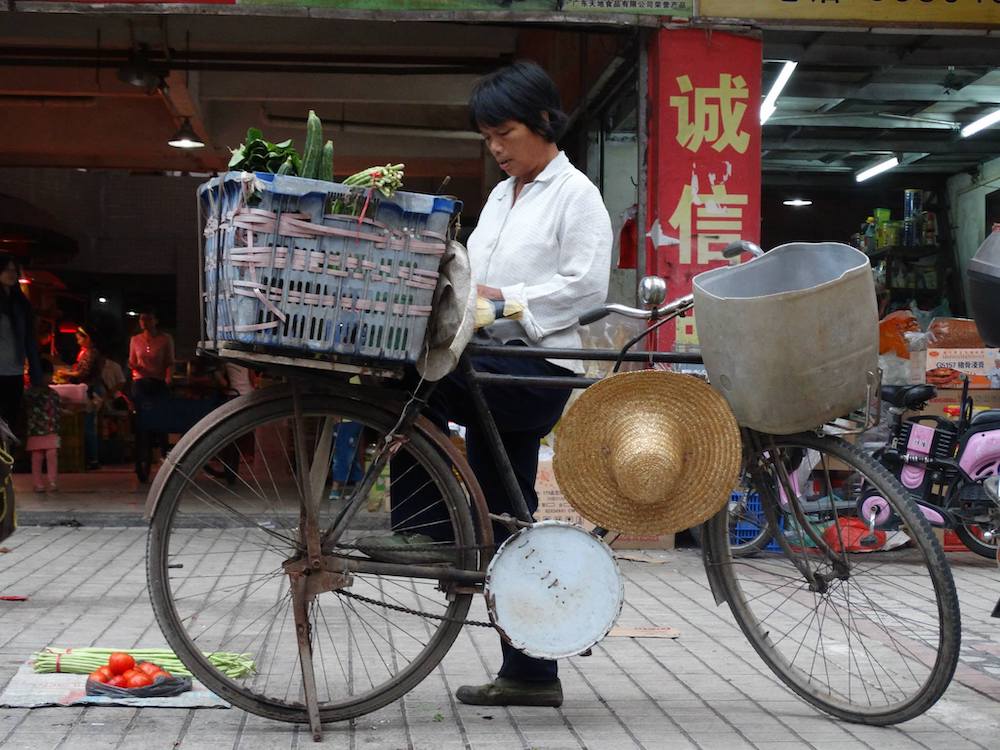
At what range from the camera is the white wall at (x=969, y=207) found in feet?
43.4

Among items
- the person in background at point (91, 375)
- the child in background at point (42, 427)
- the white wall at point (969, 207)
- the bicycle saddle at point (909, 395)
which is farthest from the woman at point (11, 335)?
the white wall at point (969, 207)

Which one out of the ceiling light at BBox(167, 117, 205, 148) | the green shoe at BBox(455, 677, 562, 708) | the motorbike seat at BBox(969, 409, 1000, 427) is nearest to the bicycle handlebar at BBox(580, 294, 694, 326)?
the green shoe at BBox(455, 677, 562, 708)

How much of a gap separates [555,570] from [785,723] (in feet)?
2.85

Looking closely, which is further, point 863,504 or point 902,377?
point 902,377

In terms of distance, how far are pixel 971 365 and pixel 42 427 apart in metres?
7.87

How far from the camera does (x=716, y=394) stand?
3.72 meters

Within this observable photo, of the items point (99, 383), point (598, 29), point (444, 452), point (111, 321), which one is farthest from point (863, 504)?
point (111, 321)

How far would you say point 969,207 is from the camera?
44.4 ft

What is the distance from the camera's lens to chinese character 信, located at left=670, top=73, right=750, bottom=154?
784 cm

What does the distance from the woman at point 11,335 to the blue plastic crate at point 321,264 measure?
24.0 feet

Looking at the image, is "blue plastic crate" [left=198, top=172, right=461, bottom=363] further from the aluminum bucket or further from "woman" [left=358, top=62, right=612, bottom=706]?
the aluminum bucket

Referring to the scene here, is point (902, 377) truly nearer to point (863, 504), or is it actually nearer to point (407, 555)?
point (863, 504)

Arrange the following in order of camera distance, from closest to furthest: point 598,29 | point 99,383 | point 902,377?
point 598,29, point 902,377, point 99,383

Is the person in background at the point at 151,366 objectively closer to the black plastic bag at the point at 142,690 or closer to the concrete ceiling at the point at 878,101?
the concrete ceiling at the point at 878,101
